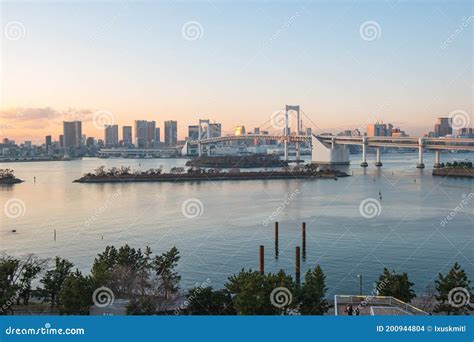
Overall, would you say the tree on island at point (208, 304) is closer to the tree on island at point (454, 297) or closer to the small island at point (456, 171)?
the tree on island at point (454, 297)

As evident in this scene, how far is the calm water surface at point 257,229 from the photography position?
4.30m

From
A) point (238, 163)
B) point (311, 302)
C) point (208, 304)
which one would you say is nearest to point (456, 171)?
point (238, 163)

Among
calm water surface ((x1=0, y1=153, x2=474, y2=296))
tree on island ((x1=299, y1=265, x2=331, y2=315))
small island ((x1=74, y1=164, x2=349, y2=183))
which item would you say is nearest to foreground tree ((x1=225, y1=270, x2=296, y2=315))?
tree on island ((x1=299, y1=265, x2=331, y2=315))

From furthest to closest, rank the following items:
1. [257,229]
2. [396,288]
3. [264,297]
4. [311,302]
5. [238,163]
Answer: [238,163], [257,229], [396,288], [311,302], [264,297]

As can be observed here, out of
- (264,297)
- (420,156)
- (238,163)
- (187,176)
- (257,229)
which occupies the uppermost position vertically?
(420,156)

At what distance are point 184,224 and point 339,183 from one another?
21.4ft

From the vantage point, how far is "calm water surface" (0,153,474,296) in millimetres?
4297

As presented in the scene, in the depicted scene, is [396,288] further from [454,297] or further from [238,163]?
[238,163]

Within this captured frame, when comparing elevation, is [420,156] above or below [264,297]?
above

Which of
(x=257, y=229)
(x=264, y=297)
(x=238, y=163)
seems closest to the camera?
(x=264, y=297)

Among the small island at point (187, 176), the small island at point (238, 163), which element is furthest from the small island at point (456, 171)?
the small island at point (238, 163)

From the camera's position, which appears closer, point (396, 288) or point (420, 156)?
point (396, 288)

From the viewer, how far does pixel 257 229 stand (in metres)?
5.91

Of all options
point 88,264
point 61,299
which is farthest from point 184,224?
point 61,299
